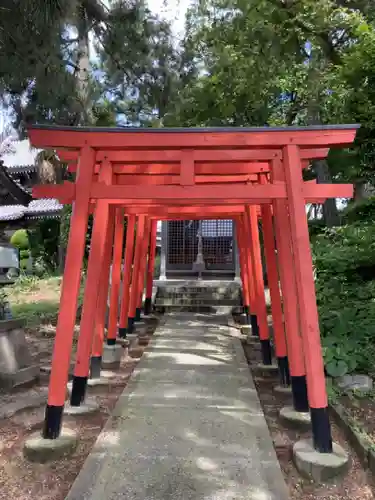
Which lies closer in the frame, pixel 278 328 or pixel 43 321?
pixel 278 328

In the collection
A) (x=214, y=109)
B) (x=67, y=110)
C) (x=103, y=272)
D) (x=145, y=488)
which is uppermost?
(x=214, y=109)

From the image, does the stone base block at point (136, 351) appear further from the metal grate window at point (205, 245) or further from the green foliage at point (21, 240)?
the green foliage at point (21, 240)

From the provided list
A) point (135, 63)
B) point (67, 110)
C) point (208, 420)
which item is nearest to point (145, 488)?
point (208, 420)

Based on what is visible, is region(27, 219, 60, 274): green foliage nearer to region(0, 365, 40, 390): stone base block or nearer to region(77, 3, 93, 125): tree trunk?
region(77, 3, 93, 125): tree trunk

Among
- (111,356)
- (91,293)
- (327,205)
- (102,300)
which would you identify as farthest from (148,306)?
(91,293)

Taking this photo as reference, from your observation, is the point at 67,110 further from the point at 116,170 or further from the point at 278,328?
the point at 278,328

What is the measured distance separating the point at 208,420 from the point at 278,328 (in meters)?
1.80

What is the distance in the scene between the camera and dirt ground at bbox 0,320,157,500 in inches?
130

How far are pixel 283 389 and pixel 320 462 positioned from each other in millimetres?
2141

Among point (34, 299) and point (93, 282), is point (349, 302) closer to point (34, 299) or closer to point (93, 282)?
point (93, 282)

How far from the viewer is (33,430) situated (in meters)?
4.33

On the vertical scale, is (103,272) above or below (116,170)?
below

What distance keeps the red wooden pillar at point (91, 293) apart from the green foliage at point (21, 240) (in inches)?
618

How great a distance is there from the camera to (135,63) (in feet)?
24.2
